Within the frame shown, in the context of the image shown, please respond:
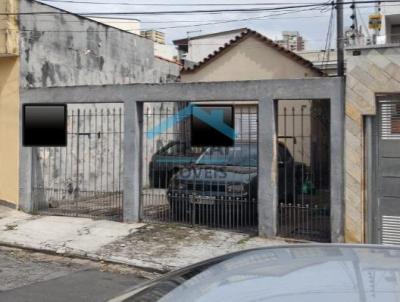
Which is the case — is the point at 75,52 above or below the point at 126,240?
above

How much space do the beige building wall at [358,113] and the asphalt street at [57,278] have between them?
11.4 ft

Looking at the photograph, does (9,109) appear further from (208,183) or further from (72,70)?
(208,183)

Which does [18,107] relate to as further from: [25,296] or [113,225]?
[25,296]

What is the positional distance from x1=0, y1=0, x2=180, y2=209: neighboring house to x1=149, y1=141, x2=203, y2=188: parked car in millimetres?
3148

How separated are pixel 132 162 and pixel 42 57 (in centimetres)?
381

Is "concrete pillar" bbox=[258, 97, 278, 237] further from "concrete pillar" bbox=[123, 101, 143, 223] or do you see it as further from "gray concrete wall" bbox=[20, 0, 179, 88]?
"gray concrete wall" bbox=[20, 0, 179, 88]

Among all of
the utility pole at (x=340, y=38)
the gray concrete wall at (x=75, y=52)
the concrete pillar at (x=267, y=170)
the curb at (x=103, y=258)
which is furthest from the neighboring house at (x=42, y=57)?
the utility pole at (x=340, y=38)

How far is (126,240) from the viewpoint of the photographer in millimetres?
9719

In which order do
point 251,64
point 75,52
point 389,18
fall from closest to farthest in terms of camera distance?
point 75,52 → point 251,64 → point 389,18

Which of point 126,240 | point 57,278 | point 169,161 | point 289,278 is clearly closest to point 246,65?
point 169,161

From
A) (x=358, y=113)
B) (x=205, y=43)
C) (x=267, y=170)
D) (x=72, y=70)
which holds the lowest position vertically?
(x=267, y=170)

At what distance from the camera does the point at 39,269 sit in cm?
806

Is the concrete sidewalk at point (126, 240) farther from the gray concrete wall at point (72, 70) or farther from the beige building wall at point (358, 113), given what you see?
the gray concrete wall at point (72, 70)

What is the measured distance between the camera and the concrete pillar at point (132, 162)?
10875 millimetres
